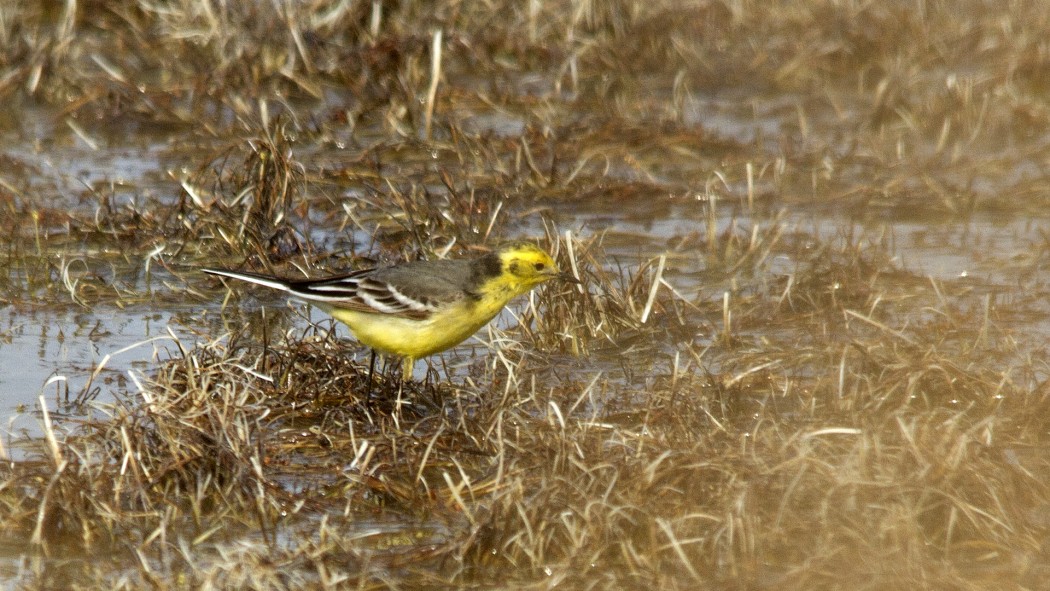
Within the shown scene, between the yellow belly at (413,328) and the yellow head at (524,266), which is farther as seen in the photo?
the yellow head at (524,266)

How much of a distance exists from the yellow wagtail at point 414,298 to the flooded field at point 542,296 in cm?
19

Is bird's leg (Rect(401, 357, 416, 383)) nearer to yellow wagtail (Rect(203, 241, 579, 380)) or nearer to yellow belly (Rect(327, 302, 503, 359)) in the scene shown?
yellow wagtail (Rect(203, 241, 579, 380))

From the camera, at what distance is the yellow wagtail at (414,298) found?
23.0ft

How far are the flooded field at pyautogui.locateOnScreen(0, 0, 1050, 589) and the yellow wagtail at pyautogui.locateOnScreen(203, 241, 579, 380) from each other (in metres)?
0.19

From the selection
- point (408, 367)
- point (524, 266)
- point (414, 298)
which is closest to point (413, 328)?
point (414, 298)

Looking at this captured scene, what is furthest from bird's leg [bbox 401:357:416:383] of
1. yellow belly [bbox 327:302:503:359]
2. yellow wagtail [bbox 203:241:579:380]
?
yellow belly [bbox 327:302:503:359]

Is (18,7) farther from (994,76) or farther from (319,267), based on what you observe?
(994,76)

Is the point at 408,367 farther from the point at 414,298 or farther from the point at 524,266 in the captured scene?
the point at 524,266

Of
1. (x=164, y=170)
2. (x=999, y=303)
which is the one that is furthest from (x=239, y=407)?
(x=164, y=170)

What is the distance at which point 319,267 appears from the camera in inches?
352

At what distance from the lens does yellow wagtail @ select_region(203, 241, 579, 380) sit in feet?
23.0

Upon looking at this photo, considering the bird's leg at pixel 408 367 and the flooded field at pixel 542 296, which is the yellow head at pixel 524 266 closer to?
the flooded field at pixel 542 296

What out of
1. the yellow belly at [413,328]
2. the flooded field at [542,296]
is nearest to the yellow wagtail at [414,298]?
the yellow belly at [413,328]

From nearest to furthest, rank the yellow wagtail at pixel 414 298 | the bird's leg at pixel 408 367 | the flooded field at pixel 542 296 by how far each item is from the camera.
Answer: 1. the flooded field at pixel 542 296
2. the yellow wagtail at pixel 414 298
3. the bird's leg at pixel 408 367
